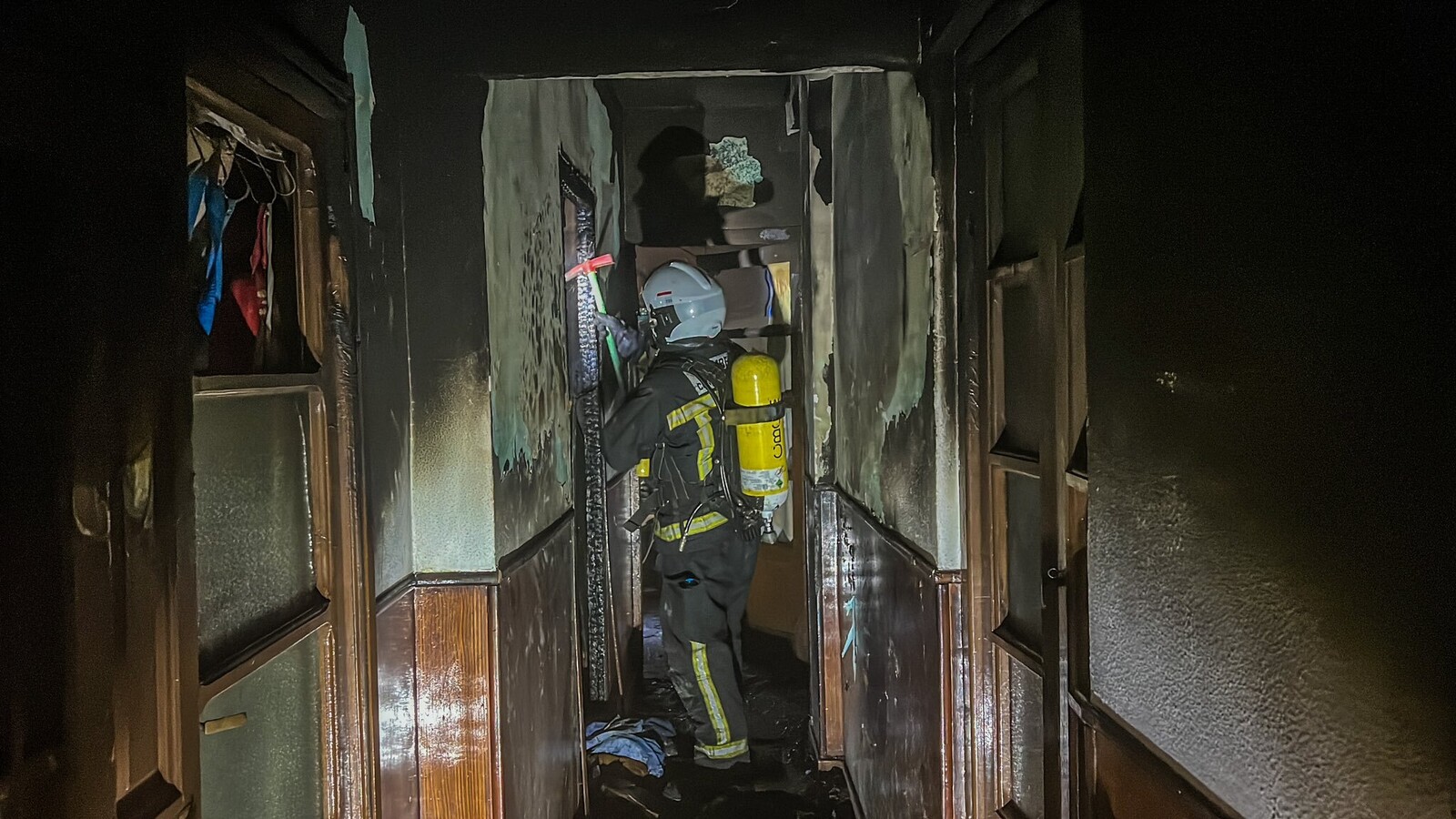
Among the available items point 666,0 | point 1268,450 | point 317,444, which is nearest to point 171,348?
point 317,444

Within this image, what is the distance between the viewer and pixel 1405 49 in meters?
0.56

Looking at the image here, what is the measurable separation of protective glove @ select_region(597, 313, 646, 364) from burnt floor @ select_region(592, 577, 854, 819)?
158 centimetres

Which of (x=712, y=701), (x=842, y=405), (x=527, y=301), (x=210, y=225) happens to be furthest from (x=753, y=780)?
(x=210, y=225)

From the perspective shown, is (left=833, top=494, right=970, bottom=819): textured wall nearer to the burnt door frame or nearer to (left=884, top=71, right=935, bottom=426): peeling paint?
(left=884, top=71, right=935, bottom=426): peeling paint

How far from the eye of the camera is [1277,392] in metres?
0.71

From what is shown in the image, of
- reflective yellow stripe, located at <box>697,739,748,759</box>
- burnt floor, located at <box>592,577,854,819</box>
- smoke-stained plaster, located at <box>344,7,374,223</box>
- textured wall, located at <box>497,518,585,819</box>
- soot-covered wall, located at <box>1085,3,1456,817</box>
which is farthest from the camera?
reflective yellow stripe, located at <box>697,739,748,759</box>

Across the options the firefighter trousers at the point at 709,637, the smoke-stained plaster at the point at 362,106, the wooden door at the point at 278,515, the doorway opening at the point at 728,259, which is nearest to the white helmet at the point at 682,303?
the doorway opening at the point at 728,259

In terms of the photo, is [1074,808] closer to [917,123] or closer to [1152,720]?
[1152,720]

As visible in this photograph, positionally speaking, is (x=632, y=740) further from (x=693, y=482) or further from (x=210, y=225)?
(x=210, y=225)

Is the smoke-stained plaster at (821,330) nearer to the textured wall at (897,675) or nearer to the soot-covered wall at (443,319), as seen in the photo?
the textured wall at (897,675)

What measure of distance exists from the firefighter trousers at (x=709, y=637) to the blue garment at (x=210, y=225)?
2257mm

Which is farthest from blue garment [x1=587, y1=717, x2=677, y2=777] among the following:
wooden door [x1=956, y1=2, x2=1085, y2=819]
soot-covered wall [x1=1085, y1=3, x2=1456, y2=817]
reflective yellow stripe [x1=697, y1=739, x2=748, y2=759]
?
soot-covered wall [x1=1085, y1=3, x2=1456, y2=817]

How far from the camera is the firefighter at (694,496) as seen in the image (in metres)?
3.07

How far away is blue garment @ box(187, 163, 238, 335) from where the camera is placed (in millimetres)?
1045
